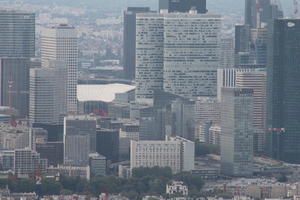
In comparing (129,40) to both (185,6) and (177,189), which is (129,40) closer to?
(185,6)

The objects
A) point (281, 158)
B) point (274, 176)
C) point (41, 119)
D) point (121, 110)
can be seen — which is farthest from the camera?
point (121, 110)

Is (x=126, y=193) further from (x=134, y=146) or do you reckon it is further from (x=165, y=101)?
(x=165, y=101)

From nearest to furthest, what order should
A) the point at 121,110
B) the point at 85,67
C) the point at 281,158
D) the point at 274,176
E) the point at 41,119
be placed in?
the point at 274,176 < the point at 281,158 < the point at 41,119 < the point at 121,110 < the point at 85,67

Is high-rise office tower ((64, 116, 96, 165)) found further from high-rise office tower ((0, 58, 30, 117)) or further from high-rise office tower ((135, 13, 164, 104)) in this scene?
high-rise office tower ((135, 13, 164, 104))

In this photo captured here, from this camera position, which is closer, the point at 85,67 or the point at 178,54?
the point at 178,54

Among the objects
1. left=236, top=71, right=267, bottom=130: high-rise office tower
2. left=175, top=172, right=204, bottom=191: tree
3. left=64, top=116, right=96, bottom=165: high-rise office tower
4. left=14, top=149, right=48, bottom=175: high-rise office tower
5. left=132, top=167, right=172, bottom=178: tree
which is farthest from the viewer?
left=236, top=71, right=267, bottom=130: high-rise office tower

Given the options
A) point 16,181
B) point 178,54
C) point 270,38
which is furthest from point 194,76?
point 16,181

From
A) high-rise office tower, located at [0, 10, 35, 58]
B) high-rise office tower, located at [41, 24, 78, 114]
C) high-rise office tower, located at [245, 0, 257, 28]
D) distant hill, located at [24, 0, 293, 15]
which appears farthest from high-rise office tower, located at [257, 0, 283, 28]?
high-rise office tower, located at [0, 10, 35, 58]
